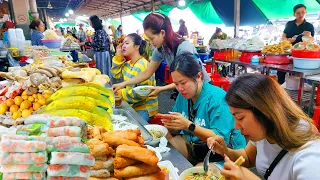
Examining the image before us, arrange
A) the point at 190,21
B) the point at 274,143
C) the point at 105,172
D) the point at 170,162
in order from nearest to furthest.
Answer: the point at 105,172 → the point at 274,143 → the point at 170,162 → the point at 190,21

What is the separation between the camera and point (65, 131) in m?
0.98

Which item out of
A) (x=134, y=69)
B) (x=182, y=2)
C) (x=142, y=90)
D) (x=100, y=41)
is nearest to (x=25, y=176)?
(x=142, y=90)

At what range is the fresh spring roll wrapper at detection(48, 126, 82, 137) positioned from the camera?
3.20 feet

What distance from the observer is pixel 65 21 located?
1842 inches

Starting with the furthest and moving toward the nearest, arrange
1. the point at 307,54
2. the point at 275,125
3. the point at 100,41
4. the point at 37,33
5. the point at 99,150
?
the point at 100,41
the point at 37,33
the point at 307,54
the point at 275,125
the point at 99,150

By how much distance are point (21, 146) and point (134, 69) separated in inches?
108

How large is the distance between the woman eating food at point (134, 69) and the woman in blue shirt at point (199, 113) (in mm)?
1060

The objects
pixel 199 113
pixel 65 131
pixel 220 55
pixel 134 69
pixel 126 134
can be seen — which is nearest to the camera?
pixel 65 131

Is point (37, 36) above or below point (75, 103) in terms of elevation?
above

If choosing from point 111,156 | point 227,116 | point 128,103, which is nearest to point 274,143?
point 227,116

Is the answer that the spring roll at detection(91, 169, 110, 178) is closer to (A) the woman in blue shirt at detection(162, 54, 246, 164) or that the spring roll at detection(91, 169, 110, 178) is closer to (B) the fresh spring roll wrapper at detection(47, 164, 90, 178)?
(B) the fresh spring roll wrapper at detection(47, 164, 90, 178)

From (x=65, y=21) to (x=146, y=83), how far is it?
159 feet

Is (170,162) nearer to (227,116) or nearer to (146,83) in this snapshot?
(227,116)

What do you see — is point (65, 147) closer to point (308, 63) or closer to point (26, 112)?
point (26, 112)
